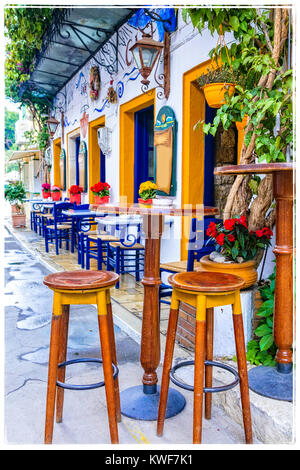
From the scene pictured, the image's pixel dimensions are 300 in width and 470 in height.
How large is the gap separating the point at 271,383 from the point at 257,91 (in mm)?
1712

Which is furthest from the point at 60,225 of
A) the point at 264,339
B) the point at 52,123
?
the point at 264,339

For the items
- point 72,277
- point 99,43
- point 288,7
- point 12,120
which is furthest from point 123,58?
point 12,120

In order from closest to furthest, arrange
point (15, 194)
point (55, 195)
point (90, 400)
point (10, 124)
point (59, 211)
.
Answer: point (90, 400) → point (59, 211) → point (55, 195) → point (15, 194) → point (10, 124)

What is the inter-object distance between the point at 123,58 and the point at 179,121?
7.63ft

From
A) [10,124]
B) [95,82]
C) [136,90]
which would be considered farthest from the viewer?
[10,124]

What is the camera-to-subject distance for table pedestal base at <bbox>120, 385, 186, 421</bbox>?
2.25 meters

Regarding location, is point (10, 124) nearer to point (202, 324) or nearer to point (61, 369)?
point (61, 369)

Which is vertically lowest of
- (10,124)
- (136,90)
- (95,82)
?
(136,90)

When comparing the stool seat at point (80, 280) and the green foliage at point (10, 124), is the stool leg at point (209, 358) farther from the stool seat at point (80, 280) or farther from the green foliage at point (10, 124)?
the green foliage at point (10, 124)

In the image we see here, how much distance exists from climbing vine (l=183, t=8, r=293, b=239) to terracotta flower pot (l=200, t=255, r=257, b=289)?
0.31m

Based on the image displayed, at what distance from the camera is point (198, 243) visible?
3.50 m

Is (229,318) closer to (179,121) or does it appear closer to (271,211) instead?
(271,211)

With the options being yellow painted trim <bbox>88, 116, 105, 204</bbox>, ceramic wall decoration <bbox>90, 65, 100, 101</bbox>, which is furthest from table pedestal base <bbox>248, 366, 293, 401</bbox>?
ceramic wall decoration <bbox>90, 65, 100, 101</bbox>

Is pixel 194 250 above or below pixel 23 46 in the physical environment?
below
